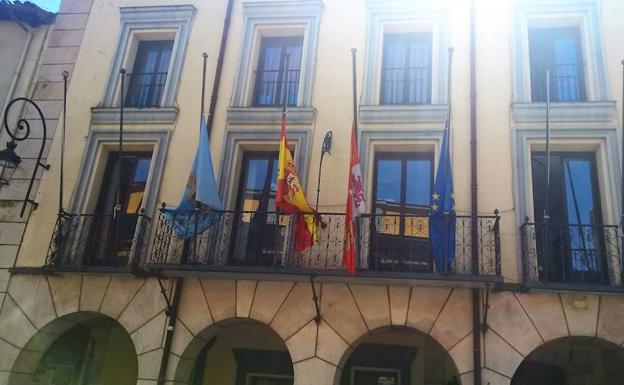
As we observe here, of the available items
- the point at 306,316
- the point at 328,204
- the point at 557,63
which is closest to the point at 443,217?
the point at 328,204

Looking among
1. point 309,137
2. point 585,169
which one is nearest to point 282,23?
point 309,137

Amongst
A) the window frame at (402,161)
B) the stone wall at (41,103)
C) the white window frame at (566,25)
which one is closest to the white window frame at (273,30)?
the window frame at (402,161)

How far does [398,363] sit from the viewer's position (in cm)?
1127

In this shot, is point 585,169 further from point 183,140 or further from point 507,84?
point 183,140

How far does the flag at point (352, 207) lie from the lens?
903 centimetres

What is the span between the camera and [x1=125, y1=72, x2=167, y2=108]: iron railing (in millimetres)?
12648

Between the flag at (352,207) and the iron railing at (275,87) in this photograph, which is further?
the iron railing at (275,87)

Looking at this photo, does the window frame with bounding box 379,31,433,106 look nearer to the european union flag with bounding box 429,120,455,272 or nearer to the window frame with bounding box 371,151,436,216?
the window frame with bounding box 371,151,436,216

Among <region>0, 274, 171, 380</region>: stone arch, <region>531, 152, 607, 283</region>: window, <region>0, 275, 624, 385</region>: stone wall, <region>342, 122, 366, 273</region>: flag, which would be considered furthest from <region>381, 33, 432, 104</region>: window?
<region>0, 274, 171, 380</region>: stone arch

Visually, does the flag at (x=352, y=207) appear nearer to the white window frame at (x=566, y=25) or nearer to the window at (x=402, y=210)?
the window at (x=402, y=210)

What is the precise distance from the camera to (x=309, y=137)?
11.3 meters

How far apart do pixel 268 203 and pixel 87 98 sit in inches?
199

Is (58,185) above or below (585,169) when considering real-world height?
below

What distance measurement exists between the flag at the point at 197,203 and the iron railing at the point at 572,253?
5603mm
